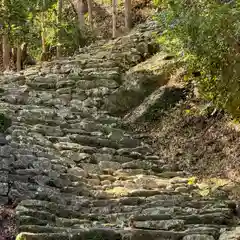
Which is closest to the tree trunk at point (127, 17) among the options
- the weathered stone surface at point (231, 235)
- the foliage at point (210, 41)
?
the foliage at point (210, 41)

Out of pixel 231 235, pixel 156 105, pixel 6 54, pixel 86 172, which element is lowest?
pixel 86 172

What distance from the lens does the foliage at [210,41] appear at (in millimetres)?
7680

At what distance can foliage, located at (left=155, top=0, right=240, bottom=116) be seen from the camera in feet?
25.2

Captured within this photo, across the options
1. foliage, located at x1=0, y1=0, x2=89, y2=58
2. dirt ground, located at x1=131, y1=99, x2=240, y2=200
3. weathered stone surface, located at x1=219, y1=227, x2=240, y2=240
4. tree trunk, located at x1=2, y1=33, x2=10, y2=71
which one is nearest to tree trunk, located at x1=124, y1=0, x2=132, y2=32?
foliage, located at x1=0, y1=0, x2=89, y2=58

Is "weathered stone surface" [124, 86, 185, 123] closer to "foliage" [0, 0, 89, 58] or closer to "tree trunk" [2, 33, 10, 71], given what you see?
"foliage" [0, 0, 89, 58]

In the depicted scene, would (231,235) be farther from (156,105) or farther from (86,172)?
(156,105)

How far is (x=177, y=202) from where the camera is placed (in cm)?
746

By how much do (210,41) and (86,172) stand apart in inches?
119

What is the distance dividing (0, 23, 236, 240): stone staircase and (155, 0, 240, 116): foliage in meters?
1.67

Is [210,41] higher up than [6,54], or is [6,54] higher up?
[210,41]

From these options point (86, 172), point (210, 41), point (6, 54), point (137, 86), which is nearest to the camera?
point (210, 41)

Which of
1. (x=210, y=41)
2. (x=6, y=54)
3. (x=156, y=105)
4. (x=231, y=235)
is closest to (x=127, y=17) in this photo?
(x=6, y=54)

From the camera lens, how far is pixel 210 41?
816cm

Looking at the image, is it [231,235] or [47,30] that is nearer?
[231,235]
